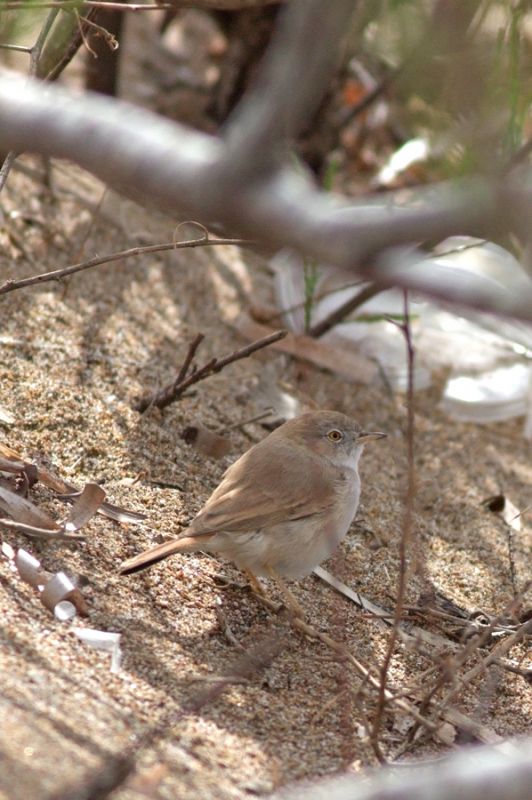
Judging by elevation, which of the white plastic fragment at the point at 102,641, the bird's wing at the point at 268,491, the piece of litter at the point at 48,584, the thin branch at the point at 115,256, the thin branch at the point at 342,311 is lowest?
the white plastic fragment at the point at 102,641

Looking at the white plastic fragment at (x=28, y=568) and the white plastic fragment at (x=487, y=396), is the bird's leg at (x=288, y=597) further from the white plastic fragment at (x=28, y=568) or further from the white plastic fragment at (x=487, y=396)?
the white plastic fragment at (x=487, y=396)

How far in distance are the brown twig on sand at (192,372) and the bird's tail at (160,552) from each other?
874 millimetres

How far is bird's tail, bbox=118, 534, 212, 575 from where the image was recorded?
3.50 metres

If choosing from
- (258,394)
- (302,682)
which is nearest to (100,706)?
(302,682)

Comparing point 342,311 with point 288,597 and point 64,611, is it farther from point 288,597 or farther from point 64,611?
point 64,611

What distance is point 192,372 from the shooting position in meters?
4.54

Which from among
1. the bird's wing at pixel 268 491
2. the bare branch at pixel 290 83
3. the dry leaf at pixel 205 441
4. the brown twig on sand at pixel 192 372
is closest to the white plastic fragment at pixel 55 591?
the bird's wing at pixel 268 491

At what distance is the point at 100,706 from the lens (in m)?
2.87

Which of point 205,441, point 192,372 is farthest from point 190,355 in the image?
point 205,441

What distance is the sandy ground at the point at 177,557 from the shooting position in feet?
9.27

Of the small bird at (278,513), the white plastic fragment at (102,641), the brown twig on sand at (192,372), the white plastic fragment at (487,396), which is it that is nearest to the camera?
the white plastic fragment at (102,641)

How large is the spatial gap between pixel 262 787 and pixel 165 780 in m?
0.30

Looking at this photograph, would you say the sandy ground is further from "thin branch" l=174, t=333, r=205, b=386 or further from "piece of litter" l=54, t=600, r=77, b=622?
"thin branch" l=174, t=333, r=205, b=386

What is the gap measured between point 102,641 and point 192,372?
5.31ft
